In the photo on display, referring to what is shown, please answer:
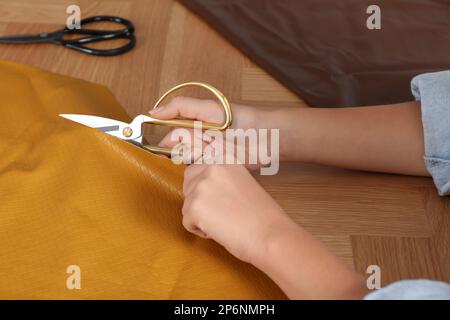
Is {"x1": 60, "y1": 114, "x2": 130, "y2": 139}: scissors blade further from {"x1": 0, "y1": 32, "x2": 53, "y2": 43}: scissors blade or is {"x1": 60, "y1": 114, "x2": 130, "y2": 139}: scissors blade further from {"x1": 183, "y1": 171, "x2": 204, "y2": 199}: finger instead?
{"x1": 0, "y1": 32, "x2": 53, "y2": 43}: scissors blade

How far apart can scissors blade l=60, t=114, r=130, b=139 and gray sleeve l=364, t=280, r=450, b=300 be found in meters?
0.30

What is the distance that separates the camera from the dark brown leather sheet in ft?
3.20

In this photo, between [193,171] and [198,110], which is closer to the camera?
[193,171]

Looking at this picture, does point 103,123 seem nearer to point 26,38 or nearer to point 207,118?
point 207,118

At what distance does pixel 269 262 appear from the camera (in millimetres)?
583

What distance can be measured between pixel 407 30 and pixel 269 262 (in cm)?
60

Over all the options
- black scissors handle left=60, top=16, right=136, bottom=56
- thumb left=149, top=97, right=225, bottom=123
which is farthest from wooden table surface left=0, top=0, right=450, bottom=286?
thumb left=149, top=97, right=225, bottom=123

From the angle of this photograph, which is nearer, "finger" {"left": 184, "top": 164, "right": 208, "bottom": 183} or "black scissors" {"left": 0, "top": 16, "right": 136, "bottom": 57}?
"finger" {"left": 184, "top": 164, "right": 208, "bottom": 183}

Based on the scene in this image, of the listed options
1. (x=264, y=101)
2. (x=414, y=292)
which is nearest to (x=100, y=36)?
(x=264, y=101)

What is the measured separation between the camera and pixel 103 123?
27.5 inches

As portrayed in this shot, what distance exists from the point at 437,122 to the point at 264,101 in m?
0.28

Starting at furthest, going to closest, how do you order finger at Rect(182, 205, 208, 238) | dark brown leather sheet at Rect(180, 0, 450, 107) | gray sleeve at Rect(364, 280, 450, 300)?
dark brown leather sheet at Rect(180, 0, 450, 107) → finger at Rect(182, 205, 208, 238) → gray sleeve at Rect(364, 280, 450, 300)

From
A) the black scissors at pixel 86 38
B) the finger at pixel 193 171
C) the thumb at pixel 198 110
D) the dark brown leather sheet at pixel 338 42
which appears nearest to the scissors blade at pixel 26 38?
the black scissors at pixel 86 38

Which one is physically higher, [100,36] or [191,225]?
[100,36]
